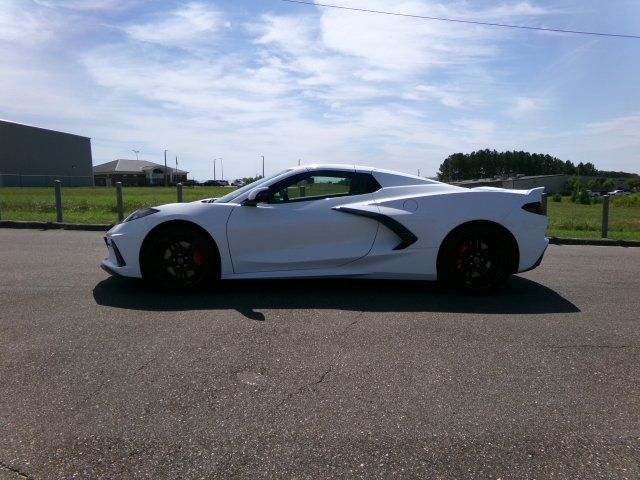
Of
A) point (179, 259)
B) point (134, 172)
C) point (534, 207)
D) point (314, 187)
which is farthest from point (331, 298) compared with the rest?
point (134, 172)

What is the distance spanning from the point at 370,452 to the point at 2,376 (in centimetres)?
225

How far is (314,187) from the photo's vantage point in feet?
17.3

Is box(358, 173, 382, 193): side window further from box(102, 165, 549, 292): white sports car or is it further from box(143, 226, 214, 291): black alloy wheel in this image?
box(143, 226, 214, 291): black alloy wheel

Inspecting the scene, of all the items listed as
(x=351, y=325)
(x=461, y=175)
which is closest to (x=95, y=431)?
(x=351, y=325)

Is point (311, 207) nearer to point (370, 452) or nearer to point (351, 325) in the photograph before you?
point (351, 325)

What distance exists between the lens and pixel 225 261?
499cm

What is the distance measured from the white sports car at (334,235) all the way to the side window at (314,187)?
0.03ft

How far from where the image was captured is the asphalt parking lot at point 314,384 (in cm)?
223

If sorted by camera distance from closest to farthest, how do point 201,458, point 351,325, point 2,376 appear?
point 201,458
point 2,376
point 351,325

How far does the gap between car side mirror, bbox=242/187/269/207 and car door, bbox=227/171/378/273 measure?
0.05 metres

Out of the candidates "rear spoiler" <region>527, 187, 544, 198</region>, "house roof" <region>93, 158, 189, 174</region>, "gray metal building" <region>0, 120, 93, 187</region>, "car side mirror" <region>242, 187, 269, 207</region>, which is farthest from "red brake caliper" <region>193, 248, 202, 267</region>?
"house roof" <region>93, 158, 189, 174</region>

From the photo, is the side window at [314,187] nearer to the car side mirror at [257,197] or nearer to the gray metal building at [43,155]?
the car side mirror at [257,197]

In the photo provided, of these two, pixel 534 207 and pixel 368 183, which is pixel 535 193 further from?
pixel 368 183

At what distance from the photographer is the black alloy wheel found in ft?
16.3
